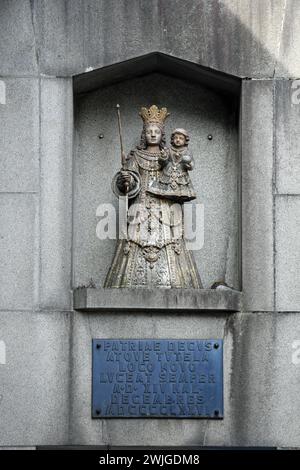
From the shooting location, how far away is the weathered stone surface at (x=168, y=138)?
1920 centimetres

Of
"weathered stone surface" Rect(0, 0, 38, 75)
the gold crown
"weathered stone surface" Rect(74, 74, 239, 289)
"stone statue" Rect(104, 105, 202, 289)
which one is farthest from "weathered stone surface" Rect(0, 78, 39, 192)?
the gold crown

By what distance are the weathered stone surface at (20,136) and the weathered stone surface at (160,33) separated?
0.41 meters

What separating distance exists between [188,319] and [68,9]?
11.3ft

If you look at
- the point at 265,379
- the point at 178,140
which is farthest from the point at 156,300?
the point at 178,140

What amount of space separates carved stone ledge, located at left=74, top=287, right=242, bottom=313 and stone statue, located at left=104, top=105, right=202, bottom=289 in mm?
200

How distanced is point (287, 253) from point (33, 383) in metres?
2.91

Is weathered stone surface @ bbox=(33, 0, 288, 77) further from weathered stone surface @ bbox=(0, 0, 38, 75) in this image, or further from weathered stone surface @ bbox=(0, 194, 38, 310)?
weathered stone surface @ bbox=(0, 194, 38, 310)

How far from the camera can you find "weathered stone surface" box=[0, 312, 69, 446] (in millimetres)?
18219

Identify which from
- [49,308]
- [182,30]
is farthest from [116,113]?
[49,308]

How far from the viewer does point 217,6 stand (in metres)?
18.9

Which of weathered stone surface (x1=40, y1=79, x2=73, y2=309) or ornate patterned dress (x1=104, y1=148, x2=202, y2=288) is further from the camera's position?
ornate patterned dress (x1=104, y1=148, x2=202, y2=288)

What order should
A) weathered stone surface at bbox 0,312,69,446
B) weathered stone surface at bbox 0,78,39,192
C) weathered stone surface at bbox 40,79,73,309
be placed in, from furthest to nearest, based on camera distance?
weathered stone surface at bbox 0,78,39,192, weathered stone surface at bbox 40,79,73,309, weathered stone surface at bbox 0,312,69,446

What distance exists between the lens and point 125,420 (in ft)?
60.3

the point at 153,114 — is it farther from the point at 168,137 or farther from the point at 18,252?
the point at 18,252
